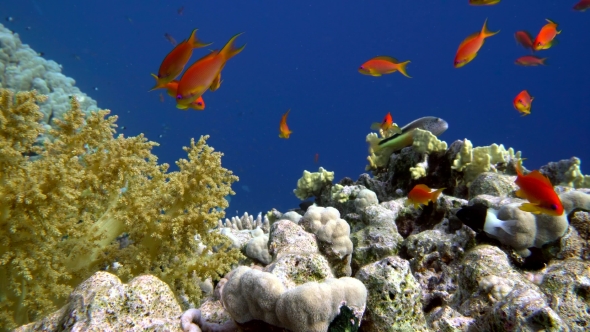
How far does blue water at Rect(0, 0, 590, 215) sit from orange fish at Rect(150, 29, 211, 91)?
8888cm

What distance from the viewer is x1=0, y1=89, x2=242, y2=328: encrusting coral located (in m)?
2.06

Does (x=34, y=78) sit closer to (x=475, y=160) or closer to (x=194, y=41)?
(x=194, y=41)

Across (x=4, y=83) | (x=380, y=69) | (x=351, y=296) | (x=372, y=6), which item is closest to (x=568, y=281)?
(x=351, y=296)

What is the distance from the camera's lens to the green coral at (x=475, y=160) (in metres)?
4.33

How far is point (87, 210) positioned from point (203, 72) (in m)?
1.45

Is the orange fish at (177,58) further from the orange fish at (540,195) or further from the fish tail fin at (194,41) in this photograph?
the orange fish at (540,195)

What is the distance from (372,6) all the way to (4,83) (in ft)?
363

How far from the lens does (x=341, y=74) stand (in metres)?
111

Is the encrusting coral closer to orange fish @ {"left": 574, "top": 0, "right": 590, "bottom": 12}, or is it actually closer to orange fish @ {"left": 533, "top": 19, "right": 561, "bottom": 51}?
orange fish @ {"left": 533, "top": 19, "right": 561, "bottom": 51}

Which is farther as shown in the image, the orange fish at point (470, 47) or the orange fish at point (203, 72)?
the orange fish at point (470, 47)

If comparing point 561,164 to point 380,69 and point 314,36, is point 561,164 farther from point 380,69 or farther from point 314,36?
point 314,36

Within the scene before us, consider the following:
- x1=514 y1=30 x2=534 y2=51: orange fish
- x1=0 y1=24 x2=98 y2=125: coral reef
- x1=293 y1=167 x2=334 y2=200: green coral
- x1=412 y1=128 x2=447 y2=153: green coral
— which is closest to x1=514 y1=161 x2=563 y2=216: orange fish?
x1=412 y1=128 x2=447 y2=153: green coral

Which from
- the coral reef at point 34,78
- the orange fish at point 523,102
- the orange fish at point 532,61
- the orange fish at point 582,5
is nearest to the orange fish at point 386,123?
the orange fish at point 523,102

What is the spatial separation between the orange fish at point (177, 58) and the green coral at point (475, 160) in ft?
11.9
